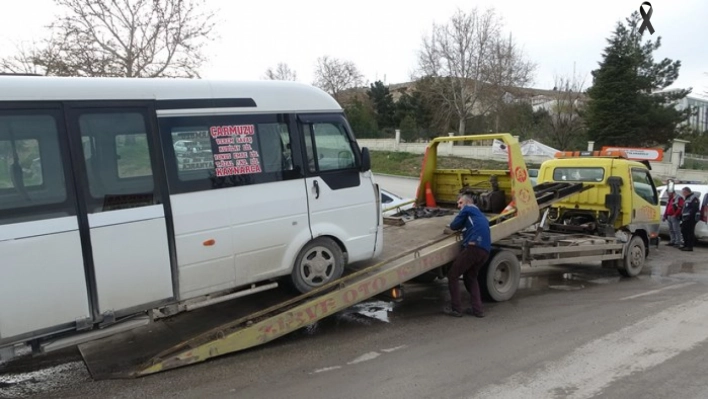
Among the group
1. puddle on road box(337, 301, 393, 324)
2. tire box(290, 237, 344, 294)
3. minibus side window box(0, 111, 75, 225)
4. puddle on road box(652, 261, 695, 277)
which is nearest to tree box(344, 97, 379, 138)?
puddle on road box(652, 261, 695, 277)

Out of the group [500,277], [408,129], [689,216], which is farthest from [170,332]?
[408,129]

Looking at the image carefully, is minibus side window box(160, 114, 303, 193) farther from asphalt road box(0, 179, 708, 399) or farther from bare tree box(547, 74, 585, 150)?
bare tree box(547, 74, 585, 150)

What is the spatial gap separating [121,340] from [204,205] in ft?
7.32

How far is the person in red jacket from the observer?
1247 cm

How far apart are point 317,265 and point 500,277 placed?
314cm

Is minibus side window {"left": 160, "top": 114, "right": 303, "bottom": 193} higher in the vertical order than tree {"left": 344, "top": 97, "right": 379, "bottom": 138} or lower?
lower

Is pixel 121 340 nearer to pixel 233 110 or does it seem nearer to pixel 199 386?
pixel 199 386

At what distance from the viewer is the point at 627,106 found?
35406 millimetres

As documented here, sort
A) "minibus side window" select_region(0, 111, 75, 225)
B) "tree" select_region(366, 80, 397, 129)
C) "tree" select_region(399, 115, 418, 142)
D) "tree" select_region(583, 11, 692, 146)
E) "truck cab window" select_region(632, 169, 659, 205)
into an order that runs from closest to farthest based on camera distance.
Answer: "minibus side window" select_region(0, 111, 75, 225)
"truck cab window" select_region(632, 169, 659, 205)
"tree" select_region(583, 11, 692, 146)
"tree" select_region(399, 115, 418, 142)
"tree" select_region(366, 80, 397, 129)

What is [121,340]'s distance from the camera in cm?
577

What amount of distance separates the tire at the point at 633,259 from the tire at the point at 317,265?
600 cm

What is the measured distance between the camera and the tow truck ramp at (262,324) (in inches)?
191

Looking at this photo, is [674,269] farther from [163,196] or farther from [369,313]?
[163,196]

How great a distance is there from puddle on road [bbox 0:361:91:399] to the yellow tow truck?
154 millimetres
